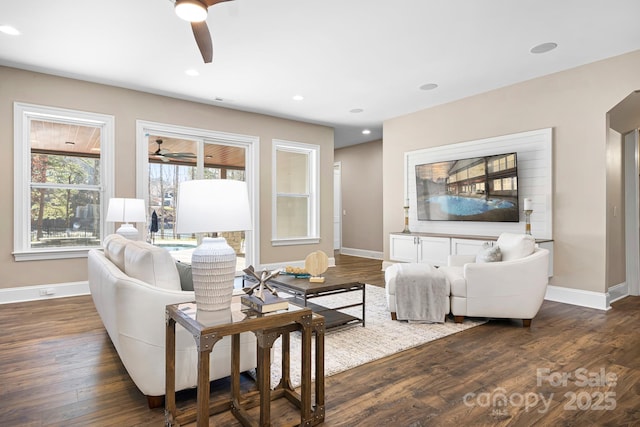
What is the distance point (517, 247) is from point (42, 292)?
214 inches

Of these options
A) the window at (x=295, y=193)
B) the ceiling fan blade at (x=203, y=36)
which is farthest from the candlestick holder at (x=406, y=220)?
the ceiling fan blade at (x=203, y=36)

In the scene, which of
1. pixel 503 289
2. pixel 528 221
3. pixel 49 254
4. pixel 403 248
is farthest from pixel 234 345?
pixel 403 248

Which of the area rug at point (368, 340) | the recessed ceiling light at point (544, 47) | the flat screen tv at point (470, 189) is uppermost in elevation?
the recessed ceiling light at point (544, 47)

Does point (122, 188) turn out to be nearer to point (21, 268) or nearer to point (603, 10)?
point (21, 268)

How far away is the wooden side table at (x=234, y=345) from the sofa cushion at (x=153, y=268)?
288 millimetres

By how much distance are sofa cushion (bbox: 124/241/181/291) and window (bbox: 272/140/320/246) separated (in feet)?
14.1

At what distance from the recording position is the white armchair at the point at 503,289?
10.8ft

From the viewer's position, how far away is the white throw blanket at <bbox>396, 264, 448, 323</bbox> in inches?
134

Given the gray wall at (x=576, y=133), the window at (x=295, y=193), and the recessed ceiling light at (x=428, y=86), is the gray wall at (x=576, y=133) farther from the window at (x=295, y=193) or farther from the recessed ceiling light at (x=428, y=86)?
the window at (x=295, y=193)

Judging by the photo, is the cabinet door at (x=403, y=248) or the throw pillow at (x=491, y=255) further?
the cabinet door at (x=403, y=248)

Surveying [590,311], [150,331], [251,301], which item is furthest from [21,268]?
[590,311]

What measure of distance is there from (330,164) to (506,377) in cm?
539

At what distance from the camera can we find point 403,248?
18.9ft

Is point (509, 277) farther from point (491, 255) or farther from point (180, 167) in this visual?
point (180, 167)
